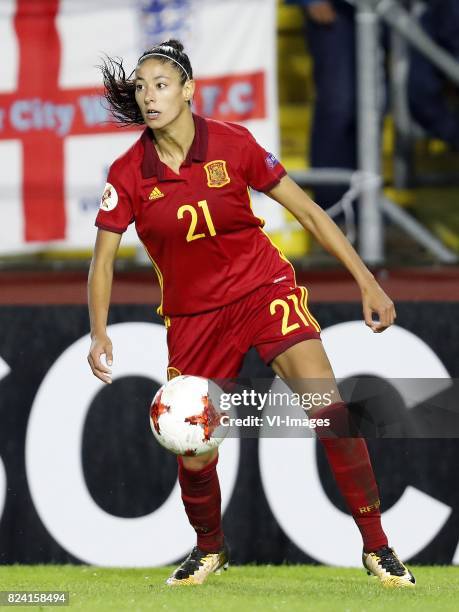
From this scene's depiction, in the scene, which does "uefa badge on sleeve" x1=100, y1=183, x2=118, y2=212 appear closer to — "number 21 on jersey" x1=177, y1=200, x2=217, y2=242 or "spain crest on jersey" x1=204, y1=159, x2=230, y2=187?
"number 21 on jersey" x1=177, y1=200, x2=217, y2=242

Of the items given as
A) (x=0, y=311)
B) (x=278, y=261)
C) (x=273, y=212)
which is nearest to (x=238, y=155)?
(x=278, y=261)

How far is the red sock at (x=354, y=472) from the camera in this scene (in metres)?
5.51

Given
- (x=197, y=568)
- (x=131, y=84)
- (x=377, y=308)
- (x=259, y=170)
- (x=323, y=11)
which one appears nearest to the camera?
A: (x=377, y=308)

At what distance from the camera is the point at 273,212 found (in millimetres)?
7781

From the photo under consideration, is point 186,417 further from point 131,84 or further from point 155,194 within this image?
point 131,84

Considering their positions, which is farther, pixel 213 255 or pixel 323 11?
pixel 323 11

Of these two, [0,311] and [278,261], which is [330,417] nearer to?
[278,261]

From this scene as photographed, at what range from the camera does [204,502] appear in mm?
5797

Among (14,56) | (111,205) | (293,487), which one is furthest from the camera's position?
(14,56)

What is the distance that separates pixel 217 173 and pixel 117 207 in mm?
380

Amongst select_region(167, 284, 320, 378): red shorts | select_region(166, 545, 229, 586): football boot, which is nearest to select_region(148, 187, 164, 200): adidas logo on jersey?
select_region(167, 284, 320, 378): red shorts

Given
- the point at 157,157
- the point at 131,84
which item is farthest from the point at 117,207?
the point at 131,84

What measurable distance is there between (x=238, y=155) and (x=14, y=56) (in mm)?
2587

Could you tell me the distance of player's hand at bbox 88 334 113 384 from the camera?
5.36m
